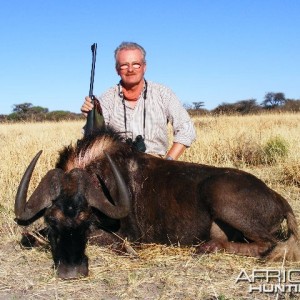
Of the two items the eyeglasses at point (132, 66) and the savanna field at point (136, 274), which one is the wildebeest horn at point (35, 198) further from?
the eyeglasses at point (132, 66)

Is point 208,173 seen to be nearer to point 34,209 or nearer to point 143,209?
point 143,209

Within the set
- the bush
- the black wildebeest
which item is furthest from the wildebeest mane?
the bush

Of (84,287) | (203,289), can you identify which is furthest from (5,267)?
(203,289)

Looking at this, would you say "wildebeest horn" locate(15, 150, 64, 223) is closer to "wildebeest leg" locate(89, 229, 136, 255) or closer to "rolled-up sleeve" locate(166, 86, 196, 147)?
"wildebeest leg" locate(89, 229, 136, 255)

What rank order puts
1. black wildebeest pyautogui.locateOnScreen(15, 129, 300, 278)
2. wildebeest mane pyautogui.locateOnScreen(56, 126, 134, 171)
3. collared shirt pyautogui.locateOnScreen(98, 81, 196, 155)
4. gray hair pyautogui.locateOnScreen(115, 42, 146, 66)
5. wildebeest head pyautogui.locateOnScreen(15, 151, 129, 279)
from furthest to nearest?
collared shirt pyautogui.locateOnScreen(98, 81, 196, 155) < gray hair pyautogui.locateOnScreen(115, 42, 146, 66) < wildebeest mane pyautogui.locateOnScreen(56, 126, 134, 171) < black wildebeest pyautogui.locateOnScreen(15, 129, 300, 278) < wildebeest head pyautogui.locateOnScreen(15, 151, 129, 279)

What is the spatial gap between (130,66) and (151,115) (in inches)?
26.4

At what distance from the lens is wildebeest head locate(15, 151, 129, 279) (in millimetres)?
4051

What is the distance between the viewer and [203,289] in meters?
3.84

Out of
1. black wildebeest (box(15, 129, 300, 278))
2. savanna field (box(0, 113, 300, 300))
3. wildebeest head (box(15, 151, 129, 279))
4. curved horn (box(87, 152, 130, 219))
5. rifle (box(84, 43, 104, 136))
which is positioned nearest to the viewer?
savanna field (box(0, 113, 300, 300))

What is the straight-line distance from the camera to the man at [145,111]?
641 centimetres

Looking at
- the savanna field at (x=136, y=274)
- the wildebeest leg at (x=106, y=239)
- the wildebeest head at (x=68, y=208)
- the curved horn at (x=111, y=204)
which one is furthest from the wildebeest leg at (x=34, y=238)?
the curved horn at (x=111, y=204)

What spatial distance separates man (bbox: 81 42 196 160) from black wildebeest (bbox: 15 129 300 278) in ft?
3.67

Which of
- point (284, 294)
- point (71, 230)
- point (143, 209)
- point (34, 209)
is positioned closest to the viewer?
point (284, 294)

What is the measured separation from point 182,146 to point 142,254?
1895mm
